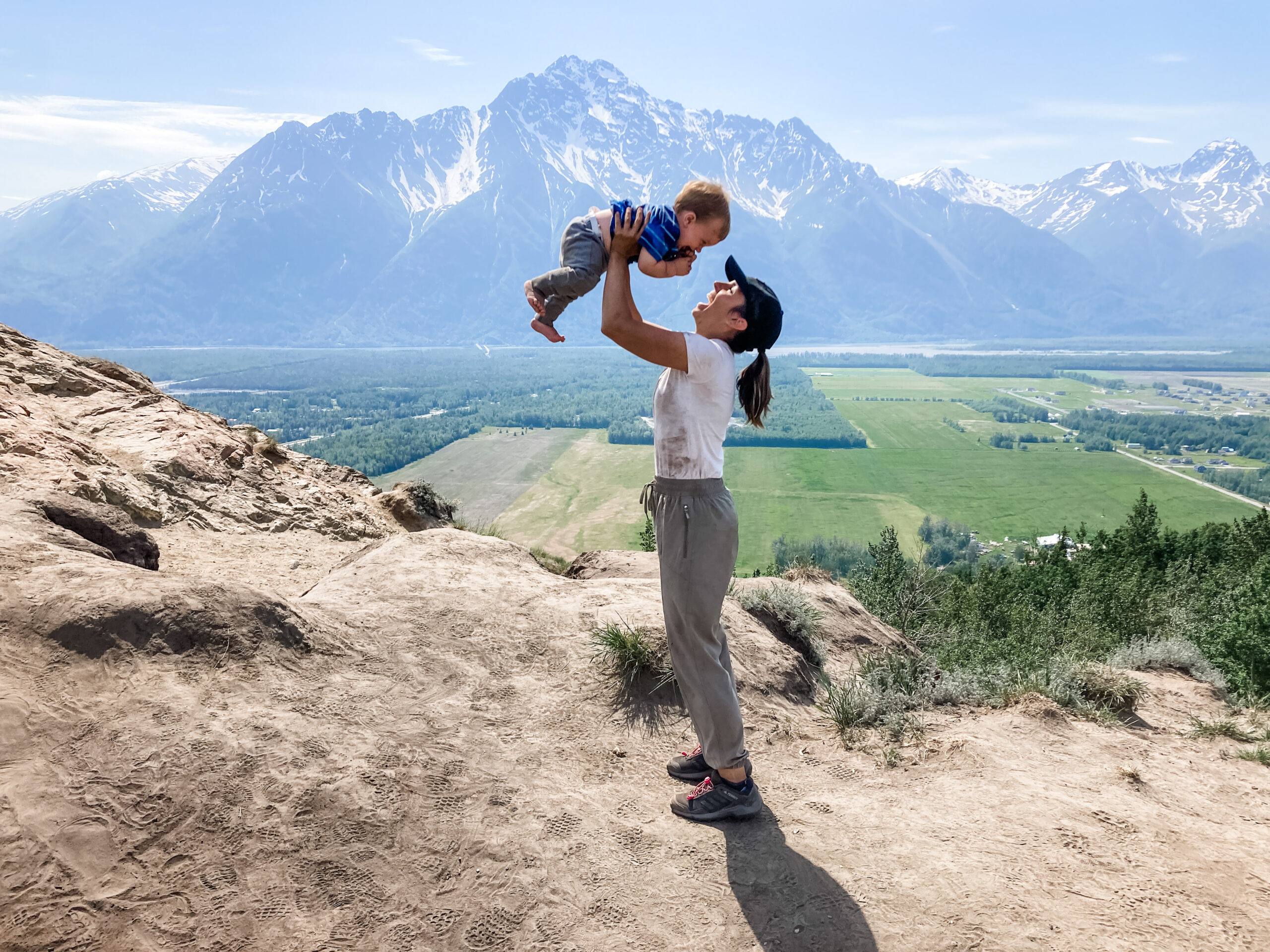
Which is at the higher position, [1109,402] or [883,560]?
[1109,402]

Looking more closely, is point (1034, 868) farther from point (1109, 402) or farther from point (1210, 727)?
point (1109, 402)

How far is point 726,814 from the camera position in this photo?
15.3ft

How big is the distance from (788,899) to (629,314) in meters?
3.41

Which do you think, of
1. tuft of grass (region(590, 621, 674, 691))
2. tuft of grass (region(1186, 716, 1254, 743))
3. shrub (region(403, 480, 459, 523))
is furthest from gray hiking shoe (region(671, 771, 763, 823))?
shrub (region(403, 480, 459, 523))

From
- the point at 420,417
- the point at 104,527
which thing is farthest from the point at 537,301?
the point at 420,417

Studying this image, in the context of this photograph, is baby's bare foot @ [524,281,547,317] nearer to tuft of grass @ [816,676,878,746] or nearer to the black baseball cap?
the black baseball cap

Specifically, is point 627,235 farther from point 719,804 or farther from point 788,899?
point 788,899

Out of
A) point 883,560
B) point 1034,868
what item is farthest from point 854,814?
point 883,560

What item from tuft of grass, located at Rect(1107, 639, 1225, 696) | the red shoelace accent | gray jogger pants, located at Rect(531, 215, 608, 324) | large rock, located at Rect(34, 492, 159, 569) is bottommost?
tuft of grass, located at Rect(1107, 639, 1225, 696)

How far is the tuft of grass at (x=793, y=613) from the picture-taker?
29.6 feet

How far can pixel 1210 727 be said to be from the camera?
22.1ft

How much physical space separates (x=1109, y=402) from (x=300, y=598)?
223 metres

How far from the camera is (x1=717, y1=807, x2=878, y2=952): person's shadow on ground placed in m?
3.72

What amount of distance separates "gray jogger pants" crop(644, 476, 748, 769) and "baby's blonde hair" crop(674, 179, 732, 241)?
1493 mm
